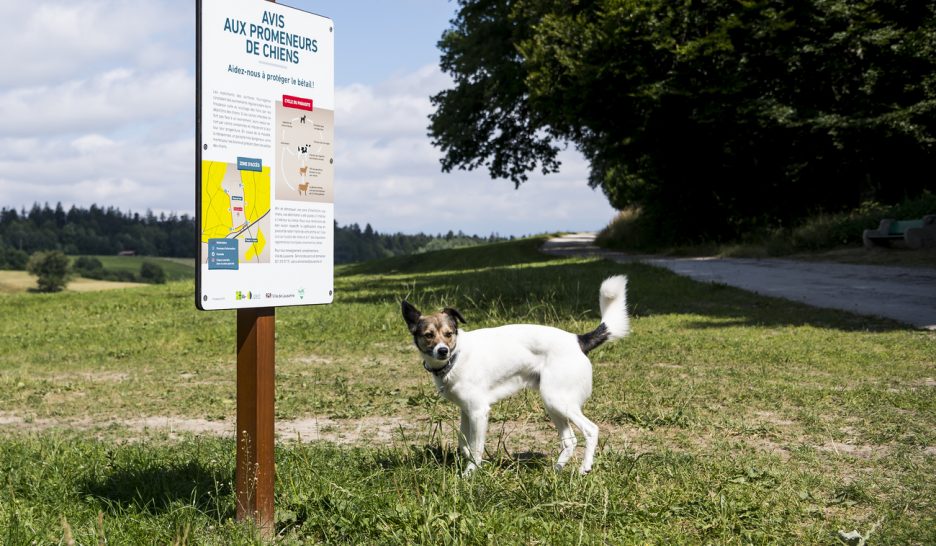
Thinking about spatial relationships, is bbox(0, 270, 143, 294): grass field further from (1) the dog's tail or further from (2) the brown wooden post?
(2) the brown wooden post

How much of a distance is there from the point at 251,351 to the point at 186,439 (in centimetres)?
286

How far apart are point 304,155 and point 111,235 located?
10988 centimetres

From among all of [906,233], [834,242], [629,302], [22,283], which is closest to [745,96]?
[834,242]

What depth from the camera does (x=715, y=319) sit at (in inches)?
558

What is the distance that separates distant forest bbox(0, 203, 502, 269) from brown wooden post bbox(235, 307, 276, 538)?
8070 cm

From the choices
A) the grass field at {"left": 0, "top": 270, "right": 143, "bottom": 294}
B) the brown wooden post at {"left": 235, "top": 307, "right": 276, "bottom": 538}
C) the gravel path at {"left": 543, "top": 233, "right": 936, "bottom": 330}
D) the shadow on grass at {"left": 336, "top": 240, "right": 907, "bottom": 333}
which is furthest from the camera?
the grass field at {"left": 0, "top": 270, "right": 143, "bottom": 294}

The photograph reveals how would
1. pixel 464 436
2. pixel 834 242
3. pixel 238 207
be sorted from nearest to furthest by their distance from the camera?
pixel 238 207, pixel 464 436, pixel 834 242

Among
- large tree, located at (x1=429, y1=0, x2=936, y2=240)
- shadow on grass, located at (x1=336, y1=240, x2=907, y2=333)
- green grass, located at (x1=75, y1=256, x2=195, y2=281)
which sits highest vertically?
large tree, located at (x1=429, y1=0, x2=936, y2=240)

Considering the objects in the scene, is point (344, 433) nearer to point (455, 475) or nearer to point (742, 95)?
point (455, 475)

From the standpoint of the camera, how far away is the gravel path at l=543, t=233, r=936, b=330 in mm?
14688

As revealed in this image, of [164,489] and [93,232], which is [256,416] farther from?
[93,232]

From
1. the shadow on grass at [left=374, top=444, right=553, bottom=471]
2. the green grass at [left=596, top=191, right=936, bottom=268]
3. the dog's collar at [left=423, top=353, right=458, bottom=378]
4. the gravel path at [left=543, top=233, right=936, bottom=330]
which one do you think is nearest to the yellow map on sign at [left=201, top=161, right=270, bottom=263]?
the dog's collar at [left=423, top=353, right=458, bottom=378]

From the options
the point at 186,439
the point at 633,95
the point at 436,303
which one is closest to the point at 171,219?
the point at 633,95

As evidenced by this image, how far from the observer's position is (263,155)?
→ 444 cm
